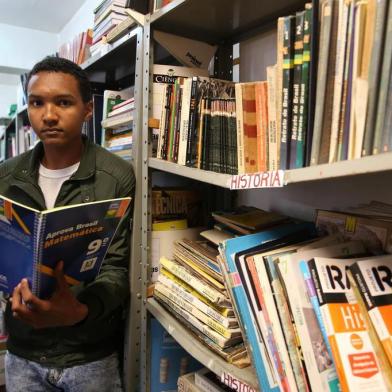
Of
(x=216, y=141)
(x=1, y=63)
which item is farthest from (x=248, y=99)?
(x=1, y=63)

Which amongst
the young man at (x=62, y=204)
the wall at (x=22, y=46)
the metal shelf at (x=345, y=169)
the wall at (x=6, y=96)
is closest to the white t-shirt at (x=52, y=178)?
the young man at (x=62, y=204)

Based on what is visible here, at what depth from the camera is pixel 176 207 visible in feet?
3.97

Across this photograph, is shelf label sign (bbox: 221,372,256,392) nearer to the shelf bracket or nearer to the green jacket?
the green jacket

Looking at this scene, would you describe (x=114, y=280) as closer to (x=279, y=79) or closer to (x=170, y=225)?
(x=170, y=225)

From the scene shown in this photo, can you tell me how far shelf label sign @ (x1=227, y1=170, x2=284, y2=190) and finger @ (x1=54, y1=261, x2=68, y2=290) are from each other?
0.41 meters

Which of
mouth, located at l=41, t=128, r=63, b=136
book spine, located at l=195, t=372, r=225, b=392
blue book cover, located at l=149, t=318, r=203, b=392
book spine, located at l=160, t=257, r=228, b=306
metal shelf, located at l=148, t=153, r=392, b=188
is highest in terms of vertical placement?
mouth, located at l=41, t=128, r=63, b=136

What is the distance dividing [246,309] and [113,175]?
0.64m

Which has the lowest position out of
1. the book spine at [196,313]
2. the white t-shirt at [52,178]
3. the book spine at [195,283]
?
the book spine at [196,313]

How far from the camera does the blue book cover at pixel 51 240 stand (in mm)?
712

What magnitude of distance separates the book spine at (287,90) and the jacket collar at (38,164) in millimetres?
683

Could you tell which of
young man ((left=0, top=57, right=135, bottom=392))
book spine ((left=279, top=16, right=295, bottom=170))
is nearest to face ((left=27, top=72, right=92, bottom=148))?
young man ((left=0, top=57, right=135, bottom=392))

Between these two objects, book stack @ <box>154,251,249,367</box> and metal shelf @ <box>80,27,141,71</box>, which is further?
metal shelf @ <box>80,27,141,71</box>

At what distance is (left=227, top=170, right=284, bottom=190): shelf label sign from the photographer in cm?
63

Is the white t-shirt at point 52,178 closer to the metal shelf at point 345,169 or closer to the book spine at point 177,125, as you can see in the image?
the book spine at point 177,125
